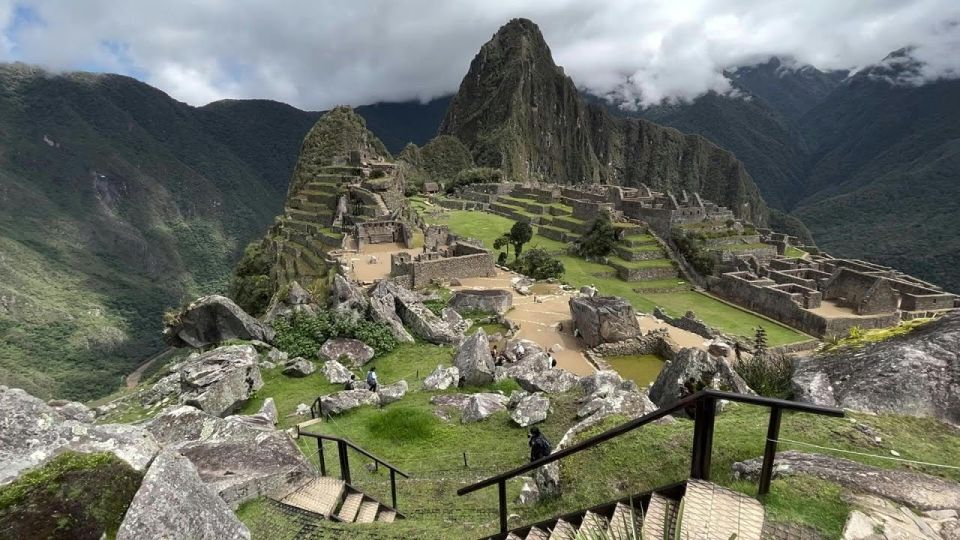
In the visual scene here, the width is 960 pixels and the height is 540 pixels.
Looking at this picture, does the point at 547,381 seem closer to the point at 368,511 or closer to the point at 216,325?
the point at 368,511

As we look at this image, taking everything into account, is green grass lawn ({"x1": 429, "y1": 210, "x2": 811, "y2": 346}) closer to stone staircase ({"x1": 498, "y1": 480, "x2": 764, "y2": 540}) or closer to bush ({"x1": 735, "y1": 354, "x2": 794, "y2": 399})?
bush ({"x1": 735, "y1": 354, "x2": 794, "y2": 399})

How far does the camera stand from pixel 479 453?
8.22 meters

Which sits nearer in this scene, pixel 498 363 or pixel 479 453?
pixel 479 453

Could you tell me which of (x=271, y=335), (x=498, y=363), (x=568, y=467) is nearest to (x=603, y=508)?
(x=568, y=467)

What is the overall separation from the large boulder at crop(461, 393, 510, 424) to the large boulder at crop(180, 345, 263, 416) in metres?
4.89

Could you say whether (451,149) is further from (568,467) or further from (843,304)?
(568,467)

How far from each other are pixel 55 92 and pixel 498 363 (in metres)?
188

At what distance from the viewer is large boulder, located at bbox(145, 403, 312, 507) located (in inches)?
223

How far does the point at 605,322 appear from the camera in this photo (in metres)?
17.3

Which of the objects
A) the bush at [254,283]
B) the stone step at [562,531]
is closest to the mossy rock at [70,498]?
the stone step at [562,531]

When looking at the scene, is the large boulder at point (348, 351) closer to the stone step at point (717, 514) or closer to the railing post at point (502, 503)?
the railing post at point (502, 503)

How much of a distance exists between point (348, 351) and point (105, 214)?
123m

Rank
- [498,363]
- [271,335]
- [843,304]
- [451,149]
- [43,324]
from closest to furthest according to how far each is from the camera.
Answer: [498,363] < [271,335] < [843,304] < [43,324] < [451,149]

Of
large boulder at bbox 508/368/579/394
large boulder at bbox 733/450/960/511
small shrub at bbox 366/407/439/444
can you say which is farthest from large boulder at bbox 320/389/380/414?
large boulder at bbox 733/450/960/511
